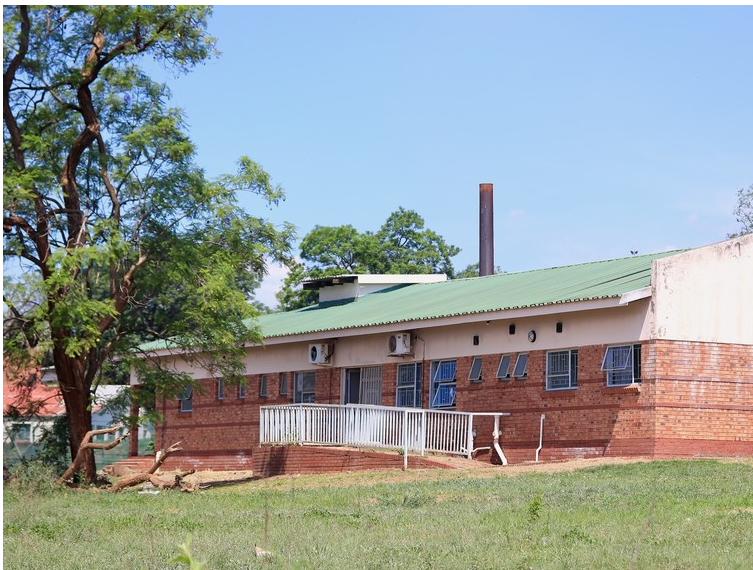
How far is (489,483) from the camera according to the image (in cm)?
1970

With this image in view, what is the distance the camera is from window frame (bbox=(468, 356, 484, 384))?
92.2ft

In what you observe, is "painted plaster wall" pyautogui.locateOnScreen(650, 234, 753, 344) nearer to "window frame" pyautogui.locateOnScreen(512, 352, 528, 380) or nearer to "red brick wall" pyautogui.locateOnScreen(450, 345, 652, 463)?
"red brick wall" pyautogui.locateOnScreen(450, 345, 652, 463)

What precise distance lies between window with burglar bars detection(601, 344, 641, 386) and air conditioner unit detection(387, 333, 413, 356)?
5721mm

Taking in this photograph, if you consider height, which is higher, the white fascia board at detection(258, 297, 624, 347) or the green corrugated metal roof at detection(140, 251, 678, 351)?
the green corrugated metal roof at detection(140, 251, 678, 351)

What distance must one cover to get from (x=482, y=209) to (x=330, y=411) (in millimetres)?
15000

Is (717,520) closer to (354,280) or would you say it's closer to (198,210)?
(198,210)

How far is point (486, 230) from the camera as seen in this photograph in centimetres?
4122

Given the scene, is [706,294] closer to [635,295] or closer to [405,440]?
[635,295]

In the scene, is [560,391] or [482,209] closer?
[560,391]

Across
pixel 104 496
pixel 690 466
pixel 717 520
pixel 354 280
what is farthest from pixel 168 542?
pixel 354 280

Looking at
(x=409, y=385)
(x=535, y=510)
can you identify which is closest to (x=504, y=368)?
(x=409, y=385)

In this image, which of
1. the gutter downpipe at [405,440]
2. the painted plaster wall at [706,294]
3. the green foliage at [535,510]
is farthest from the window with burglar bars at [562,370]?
the green foliage at [535,510]

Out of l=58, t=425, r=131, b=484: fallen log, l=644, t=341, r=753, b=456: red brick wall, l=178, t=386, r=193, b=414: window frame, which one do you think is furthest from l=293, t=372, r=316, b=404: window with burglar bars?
l=644, t=341, r=753, b=456: red brick wall

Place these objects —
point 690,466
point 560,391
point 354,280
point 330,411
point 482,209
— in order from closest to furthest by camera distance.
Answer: point 690,466
point 560,391
point 330,411
point 354,280
point 482,209
